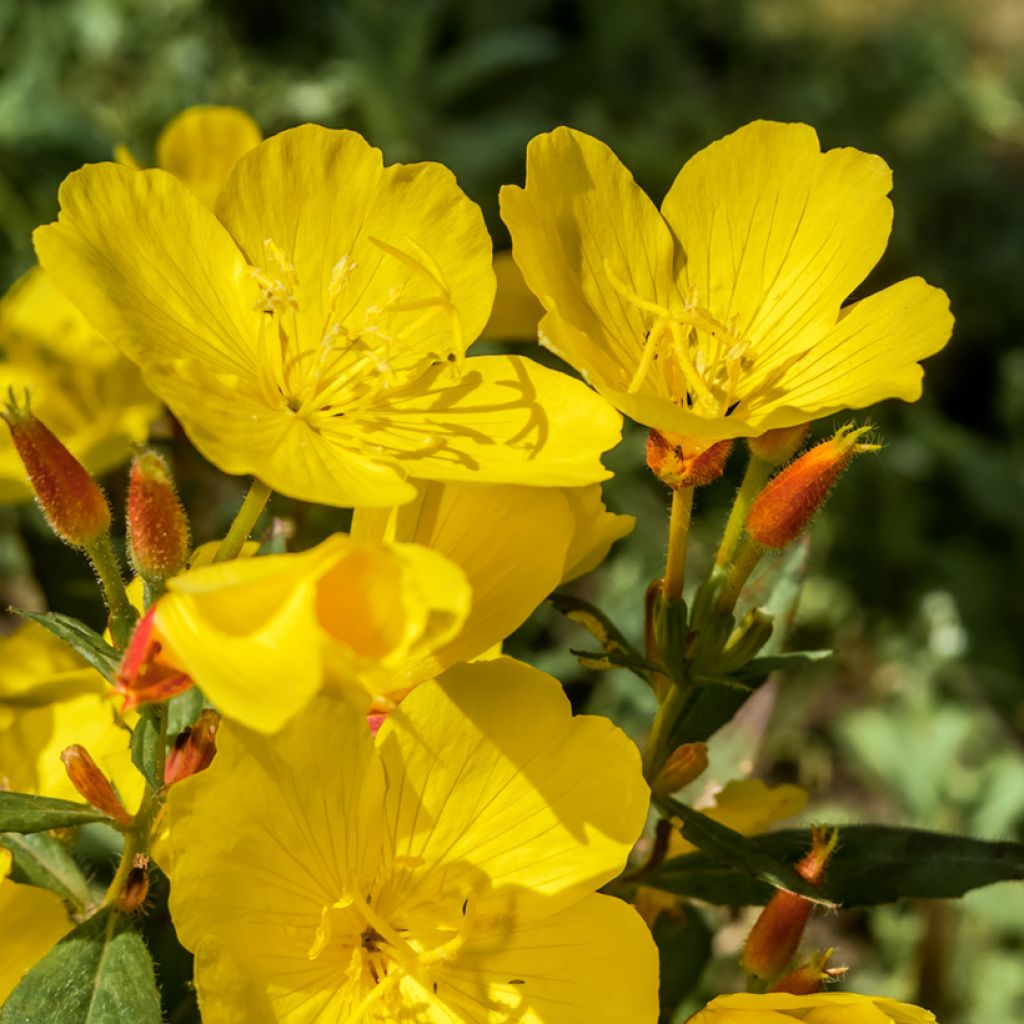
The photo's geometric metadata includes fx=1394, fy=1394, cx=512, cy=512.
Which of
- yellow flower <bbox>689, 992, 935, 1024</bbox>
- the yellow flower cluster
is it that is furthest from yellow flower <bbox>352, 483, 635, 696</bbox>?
yellow flower <bbox>689, 992, 935, 1024</bbox>

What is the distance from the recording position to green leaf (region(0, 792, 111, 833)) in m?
1.49

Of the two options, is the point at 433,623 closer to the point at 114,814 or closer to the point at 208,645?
the point at 208,645

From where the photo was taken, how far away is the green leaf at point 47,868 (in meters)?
1.75

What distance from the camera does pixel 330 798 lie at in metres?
1.49

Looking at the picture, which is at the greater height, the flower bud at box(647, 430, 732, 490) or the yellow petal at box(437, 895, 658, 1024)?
the flower bud at box(647, 430, 732, 490)

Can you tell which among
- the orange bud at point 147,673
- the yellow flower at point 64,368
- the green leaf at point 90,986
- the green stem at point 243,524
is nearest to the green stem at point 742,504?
the green stem at point 243,524

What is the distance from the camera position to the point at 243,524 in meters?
1.49

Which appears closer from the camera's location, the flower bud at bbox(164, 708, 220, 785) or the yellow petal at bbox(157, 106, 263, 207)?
the flower bud at bbox(164, 708, 220, 785)

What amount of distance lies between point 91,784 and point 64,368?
1.53 metres

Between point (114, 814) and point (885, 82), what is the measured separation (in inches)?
202

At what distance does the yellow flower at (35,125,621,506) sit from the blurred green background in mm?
648

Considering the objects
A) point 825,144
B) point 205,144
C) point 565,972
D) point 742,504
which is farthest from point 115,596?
point 825,144

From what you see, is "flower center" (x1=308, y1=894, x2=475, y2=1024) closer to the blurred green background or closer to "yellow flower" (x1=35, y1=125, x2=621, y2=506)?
"yellow flower" (x1=35, y1=125, x2=621, y2=506)

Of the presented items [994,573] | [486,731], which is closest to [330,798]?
[486,731]
